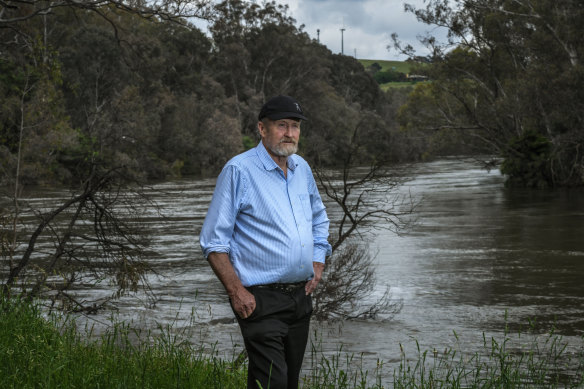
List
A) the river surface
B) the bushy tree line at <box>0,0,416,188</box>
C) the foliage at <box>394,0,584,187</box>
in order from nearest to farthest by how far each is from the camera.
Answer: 1. the river surface
2. the foliage at <box>394,0,584,187</box>
3. the bushy tree line at <box>0,0,416,188</box>

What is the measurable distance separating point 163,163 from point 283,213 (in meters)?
51.8

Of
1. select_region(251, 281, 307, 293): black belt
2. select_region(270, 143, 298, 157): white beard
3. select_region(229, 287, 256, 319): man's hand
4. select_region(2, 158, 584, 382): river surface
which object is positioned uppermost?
select_region(270, 143, 298, 157): white beard

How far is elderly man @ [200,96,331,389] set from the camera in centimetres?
376

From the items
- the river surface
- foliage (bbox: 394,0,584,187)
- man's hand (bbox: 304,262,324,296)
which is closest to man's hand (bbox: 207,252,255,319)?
man's hand (bbox: 304,262,324,296)

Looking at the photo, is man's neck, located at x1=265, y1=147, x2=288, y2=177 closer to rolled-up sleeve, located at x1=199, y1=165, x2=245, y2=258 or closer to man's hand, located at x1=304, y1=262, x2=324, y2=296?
rolled-up sleeve, located at x1=199, y1=165, x2=245, y2=258

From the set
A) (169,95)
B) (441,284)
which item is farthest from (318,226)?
(169,95)

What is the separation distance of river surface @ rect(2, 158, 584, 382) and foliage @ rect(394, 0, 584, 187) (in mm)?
5579

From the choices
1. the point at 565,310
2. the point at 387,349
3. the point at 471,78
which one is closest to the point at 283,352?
the point at 387,349

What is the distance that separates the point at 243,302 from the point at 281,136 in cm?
85

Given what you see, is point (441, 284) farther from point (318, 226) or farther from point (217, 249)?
point (217, 249)

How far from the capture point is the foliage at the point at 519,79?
34.1 meters

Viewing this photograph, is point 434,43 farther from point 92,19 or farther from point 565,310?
point 565,310

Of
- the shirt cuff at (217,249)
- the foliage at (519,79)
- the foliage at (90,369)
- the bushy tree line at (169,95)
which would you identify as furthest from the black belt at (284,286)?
the bushy tree line at (169,95)

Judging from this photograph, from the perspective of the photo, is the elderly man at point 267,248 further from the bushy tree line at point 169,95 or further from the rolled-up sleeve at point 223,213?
the bushy tree line at point 169,95
